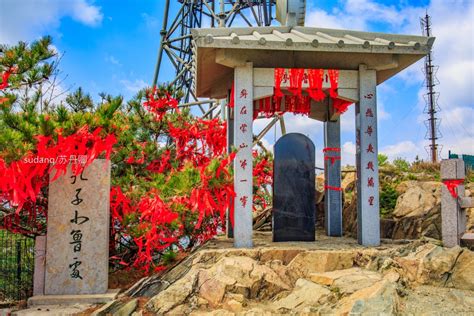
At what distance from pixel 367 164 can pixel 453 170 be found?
1166 millimetres

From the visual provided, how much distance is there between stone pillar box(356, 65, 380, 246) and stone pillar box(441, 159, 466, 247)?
0.91 meters

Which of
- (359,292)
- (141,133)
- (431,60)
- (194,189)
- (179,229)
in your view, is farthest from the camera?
(431,60)

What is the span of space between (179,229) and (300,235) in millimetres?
1901

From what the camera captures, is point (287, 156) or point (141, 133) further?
point (141, 133)

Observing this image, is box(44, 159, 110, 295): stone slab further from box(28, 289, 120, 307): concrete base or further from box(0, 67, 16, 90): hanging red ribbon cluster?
box(0, 67, 16, 90): hanging red ribbon cluster

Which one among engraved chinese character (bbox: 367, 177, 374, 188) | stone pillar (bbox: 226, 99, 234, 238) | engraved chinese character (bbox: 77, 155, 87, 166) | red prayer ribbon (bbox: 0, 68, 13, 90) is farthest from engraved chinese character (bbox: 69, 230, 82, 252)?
engraved chinese character (bbox: 367, 177, 374, 188)

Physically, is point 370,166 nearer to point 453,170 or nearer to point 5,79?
point 453,170

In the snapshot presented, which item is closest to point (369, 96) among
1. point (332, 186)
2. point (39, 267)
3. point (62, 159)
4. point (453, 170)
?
point (453, 170)

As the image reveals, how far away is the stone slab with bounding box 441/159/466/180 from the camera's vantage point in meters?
6.19

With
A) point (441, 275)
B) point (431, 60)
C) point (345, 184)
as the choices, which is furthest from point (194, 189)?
point (431, 60)

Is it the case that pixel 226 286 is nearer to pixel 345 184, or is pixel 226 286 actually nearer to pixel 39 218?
pixel 39 218

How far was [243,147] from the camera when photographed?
6.23 meters

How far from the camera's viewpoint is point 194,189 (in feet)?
20.0

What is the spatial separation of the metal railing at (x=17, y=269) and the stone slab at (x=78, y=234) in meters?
2.26
